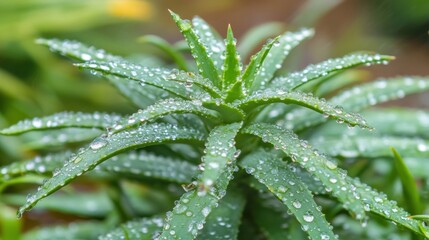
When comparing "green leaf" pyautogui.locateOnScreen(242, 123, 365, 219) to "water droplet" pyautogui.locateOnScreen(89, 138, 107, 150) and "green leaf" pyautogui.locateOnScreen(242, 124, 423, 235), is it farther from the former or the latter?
"water droplet" pyautogui.locateOnScreen(89, 138, 107, 150)

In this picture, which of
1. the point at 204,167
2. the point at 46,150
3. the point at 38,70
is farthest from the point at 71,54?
the point at 38,70

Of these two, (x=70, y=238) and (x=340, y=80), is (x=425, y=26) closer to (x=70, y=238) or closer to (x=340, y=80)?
(x=340, y=80)

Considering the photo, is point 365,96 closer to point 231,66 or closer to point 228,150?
point 231,66

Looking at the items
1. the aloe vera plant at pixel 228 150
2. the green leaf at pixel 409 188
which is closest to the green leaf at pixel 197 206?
the aloe vera plant at pixel 228 150

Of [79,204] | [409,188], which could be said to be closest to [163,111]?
[409,188]

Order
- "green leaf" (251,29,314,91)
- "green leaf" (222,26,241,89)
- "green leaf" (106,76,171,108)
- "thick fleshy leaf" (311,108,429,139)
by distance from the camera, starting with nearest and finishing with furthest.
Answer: "green leaf" (222,26,241,89)
"green leaf" (251,29,314,91)
"green leaf" (106,76,171,108)
"thick fleshy leaf" (311,108,429,139)

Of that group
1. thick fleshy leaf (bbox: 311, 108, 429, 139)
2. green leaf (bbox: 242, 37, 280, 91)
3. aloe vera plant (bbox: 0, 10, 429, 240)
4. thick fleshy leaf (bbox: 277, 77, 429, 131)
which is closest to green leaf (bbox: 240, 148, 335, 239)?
aloe vera plant (bbox: 0, 10, 429, 240)
